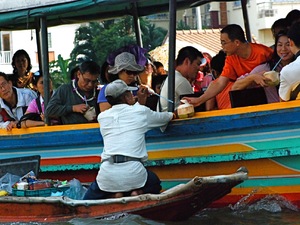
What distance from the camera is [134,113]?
8859 mm

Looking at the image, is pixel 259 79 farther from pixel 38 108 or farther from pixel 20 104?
pixel 20 104

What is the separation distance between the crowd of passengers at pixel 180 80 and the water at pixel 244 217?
1.04 meters

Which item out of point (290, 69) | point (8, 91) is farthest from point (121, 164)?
point (8, 91)

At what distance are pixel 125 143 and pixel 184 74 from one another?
1.48m

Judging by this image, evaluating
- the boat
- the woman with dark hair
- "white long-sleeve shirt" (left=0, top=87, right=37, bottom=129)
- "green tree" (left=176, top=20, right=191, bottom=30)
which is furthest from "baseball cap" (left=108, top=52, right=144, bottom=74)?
"green tree" (left=176, top=20, right=191, bottom=30)

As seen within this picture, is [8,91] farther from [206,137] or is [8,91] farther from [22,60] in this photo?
[206,137]

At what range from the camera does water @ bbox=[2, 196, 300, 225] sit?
29.0 ft

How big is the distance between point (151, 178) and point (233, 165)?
0.83m

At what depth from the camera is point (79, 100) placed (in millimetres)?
10398

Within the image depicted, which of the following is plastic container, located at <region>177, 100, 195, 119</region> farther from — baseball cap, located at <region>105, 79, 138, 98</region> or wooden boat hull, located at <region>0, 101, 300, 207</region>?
baseball cap, located at <region>105, 79, 138, 98</region>

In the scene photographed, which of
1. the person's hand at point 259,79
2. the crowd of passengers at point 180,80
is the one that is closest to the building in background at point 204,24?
the crowd of passengers at point 180,80

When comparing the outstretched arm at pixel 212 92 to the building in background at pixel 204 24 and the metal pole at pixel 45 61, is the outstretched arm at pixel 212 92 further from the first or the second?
the building in background at pixel 204 24

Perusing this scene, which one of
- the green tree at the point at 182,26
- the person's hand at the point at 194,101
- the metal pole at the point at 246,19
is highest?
the green tree at the point at 182,26

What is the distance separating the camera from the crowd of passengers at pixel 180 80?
30.0 feet
